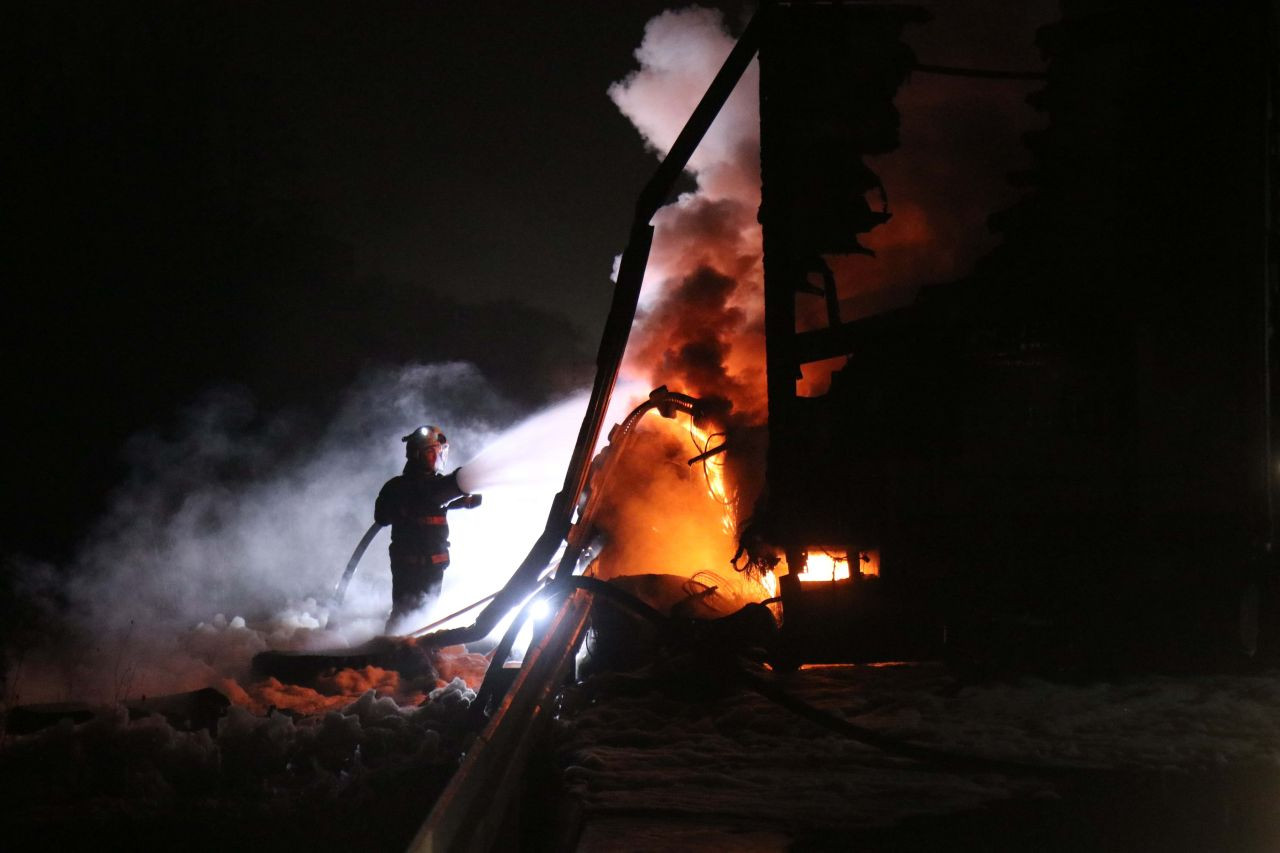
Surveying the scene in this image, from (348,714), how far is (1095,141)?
9.74 metres

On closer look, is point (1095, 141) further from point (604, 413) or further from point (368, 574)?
point (368, 574)

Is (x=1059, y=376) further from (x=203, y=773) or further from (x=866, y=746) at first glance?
(x=203, y=773)

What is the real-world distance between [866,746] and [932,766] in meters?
0.59

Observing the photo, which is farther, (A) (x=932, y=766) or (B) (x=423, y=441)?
(B) (x=423, y=441)

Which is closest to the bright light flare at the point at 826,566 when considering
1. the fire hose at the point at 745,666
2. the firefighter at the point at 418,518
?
the fire hose at the point at 745,666

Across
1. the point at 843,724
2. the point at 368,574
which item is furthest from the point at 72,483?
the point at 843,724

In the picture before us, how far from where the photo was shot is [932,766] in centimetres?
554

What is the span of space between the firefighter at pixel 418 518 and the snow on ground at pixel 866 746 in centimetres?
569

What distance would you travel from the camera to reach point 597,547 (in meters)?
13.4

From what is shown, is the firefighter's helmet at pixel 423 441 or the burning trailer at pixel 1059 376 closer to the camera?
the burning trailer at pixel 1059 376

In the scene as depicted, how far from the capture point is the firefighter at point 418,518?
1291 cm

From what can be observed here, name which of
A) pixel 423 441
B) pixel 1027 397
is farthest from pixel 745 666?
pixel 423 441

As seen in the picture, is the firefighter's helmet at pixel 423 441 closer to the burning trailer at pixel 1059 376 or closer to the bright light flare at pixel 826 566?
the burning trailer at pixel 1059 376

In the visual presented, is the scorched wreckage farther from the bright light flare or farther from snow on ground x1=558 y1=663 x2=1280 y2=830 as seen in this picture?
snow on ground x1=558 y1=663 x2=1280 y2=830
